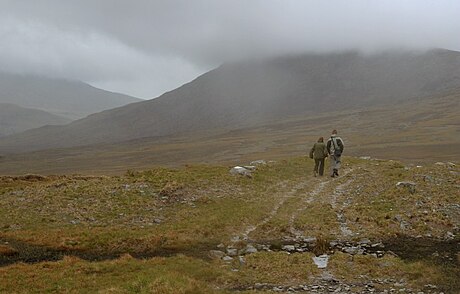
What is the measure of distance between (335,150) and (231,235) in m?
17.6

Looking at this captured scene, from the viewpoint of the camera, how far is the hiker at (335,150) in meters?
36.5

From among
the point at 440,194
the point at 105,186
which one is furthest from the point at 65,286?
the point at 440,194

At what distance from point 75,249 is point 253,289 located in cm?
922

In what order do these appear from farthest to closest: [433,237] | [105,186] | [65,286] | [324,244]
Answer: [105,186]
[433,237]
[324,244]
[65,286]

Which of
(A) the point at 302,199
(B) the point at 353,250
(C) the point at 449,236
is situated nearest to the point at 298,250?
(B) the point at 353,250

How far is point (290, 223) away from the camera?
23203mm

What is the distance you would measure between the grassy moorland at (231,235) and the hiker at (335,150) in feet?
7.82

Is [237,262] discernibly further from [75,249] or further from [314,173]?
[314,173]

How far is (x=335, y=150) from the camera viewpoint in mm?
36469

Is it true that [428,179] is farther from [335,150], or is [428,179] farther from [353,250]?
[353,250]

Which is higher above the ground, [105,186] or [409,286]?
[105,186]

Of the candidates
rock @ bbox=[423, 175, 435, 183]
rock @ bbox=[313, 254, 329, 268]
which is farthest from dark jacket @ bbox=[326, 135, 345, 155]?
rock @ bbox=[313, 254, 329, 268]

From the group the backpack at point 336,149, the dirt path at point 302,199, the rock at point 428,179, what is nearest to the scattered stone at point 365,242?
the dirt path at point 302,199

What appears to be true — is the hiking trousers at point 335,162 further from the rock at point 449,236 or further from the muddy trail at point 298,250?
the muddy trail at point 298,250
